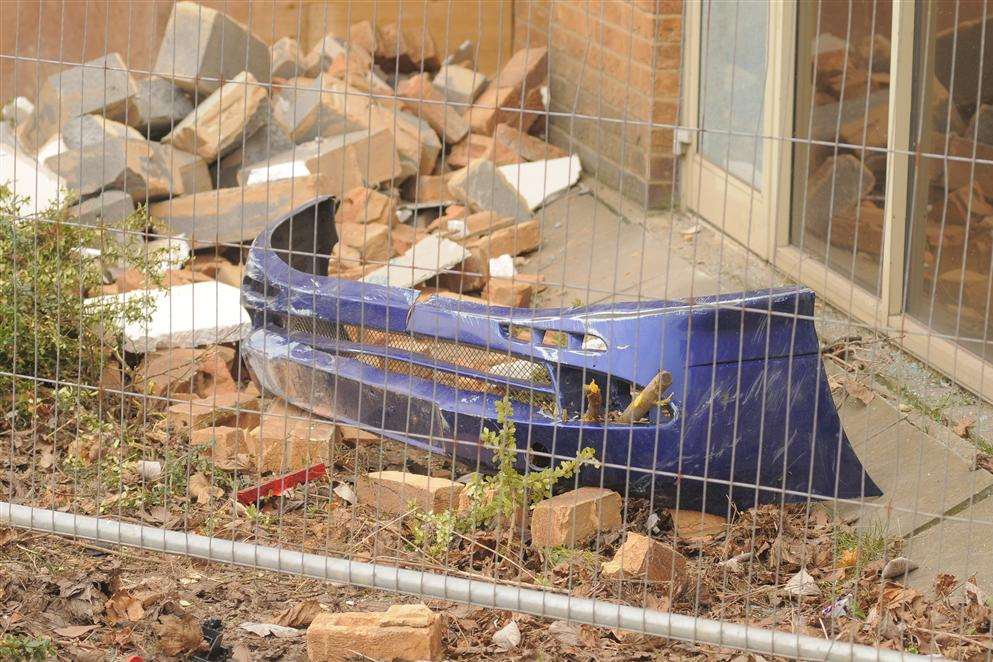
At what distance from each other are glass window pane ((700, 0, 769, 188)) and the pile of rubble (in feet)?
3.65

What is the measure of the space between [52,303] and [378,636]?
236 centimetres

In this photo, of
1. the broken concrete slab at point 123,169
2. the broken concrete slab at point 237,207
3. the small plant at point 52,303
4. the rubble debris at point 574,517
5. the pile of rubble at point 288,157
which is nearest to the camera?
the rubble debris at point 574,517

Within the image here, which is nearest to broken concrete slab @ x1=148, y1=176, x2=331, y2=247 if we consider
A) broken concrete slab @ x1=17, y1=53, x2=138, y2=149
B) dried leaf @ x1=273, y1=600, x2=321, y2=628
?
broken concrete slab @ x1=17, y1=53, x2=138, y2=149

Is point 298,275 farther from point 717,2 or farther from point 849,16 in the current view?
point 717,2

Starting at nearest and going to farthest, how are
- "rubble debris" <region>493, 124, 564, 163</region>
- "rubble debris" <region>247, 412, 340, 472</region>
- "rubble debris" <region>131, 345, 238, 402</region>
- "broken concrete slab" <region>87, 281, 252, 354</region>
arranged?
"rubble debris" <region>247, 412, 340, 472</region>, "rubble debris" <region>131, 345, 238, 402</region>, "broken concrete slab" <region>87, 281, 252, 354</region>, "rubble debris" <region>493, 124, 564, 163</region>

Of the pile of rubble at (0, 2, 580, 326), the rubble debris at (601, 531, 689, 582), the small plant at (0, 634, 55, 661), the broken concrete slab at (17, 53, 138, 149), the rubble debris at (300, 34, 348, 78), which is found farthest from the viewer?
the rubble debris at (300, 34, 348, 78)

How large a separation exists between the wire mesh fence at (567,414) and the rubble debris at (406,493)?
14 millimetres

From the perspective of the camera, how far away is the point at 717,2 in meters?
7.20

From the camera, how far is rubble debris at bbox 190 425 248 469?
4.81m

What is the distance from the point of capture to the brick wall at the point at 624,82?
7371 millimetres

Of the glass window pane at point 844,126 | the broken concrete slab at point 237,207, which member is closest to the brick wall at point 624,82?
the glass window pane at point 844,126

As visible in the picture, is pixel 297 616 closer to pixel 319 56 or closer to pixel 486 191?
pixel 486 191

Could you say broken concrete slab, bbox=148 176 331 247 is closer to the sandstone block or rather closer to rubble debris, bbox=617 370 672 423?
the sandstone block

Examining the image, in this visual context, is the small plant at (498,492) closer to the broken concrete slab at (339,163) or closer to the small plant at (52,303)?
the small plant at (52,303)
